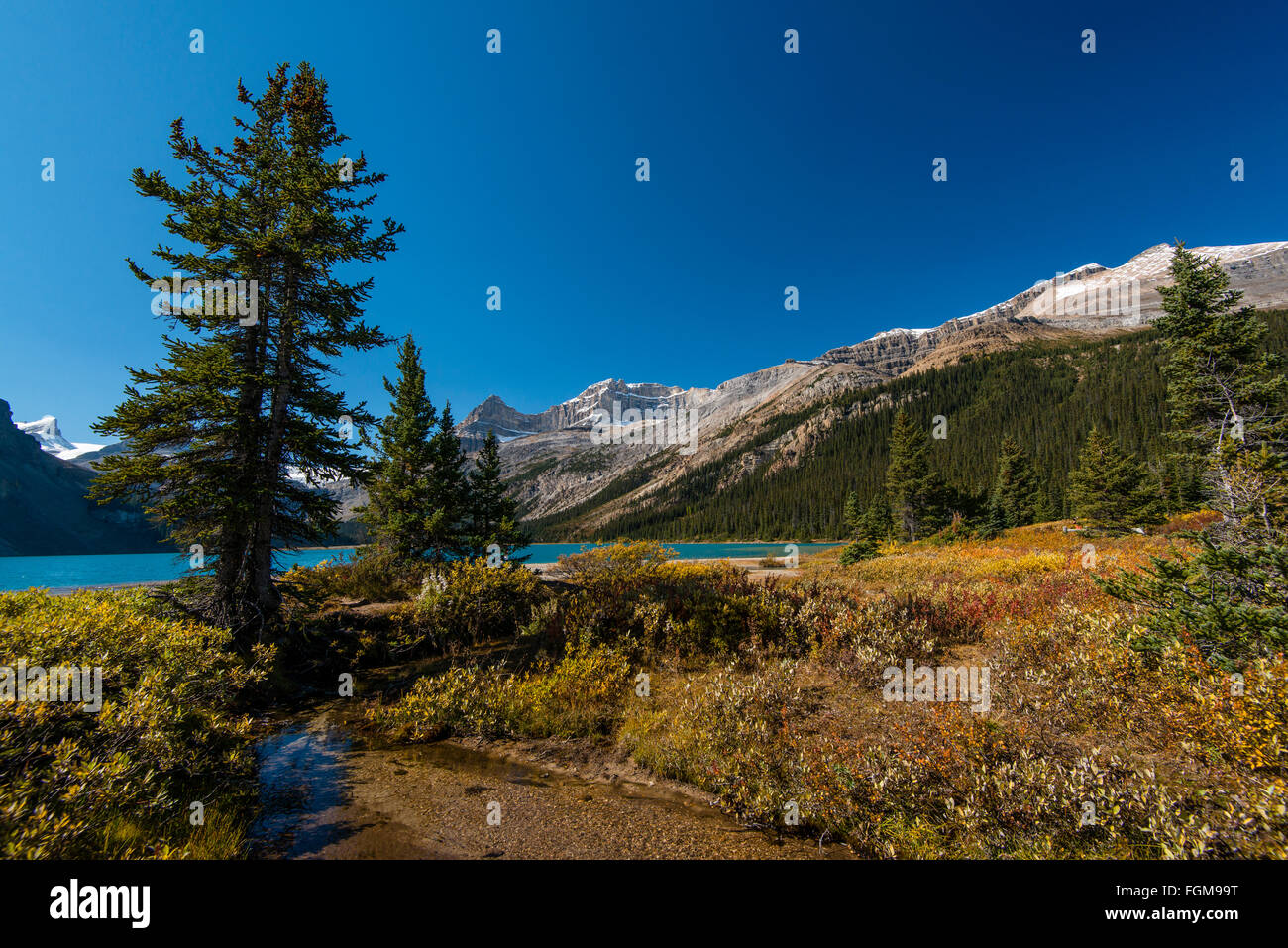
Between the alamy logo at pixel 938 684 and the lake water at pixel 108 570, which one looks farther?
the lake water at pixel 108 570

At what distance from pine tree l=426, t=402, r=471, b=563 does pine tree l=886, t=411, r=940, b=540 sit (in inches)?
1514

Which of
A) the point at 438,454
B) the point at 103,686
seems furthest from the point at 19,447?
the point at 103,686

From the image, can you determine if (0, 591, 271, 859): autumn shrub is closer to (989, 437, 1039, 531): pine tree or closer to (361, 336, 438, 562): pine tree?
(361, 336, 438, 562): pine tree

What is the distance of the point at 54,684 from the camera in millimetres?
4762

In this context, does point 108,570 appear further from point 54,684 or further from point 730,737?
point 730,737

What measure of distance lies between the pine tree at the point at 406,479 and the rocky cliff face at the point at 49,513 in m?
168

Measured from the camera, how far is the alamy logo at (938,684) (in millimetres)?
6992

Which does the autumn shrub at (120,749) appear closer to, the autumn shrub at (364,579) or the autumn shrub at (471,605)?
the autumn shrub at (471,605)
